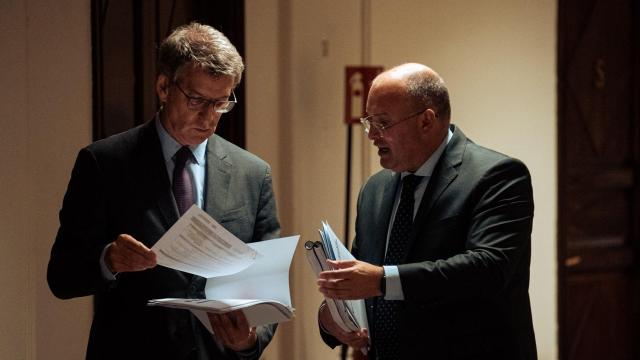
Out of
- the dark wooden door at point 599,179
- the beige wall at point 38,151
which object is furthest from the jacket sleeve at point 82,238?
the dark wooden door at point 599,179

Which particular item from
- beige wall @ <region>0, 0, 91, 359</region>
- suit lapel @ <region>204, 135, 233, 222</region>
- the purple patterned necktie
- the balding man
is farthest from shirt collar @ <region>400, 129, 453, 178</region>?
beige wall @ <region>0, 0, 91, 359</region>

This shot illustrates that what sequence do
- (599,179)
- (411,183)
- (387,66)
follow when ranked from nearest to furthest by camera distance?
(411,183), (387,66), (599,179)

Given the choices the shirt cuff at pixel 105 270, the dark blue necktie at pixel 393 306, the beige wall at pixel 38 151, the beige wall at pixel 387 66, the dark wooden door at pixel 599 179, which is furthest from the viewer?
the dark wooden door at pixel 599 179

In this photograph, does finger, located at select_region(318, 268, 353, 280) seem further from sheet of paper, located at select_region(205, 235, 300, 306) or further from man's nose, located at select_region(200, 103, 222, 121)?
man's nose, located at select_region(200, 103, 222, 121)

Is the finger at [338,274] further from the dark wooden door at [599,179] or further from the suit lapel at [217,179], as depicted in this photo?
the dark wooden door at [599,179]

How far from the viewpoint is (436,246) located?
7.27ft

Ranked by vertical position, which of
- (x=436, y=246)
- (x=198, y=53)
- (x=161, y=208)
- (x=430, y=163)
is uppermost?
(x=198, y=53)

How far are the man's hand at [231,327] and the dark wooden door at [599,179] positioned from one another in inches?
145

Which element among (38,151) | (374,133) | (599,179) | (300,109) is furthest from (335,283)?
(599,179)

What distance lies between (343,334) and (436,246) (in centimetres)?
37

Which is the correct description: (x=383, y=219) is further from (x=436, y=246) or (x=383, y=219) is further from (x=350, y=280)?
(x=350, y=280)

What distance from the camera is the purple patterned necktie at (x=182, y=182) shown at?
2219 millimetres

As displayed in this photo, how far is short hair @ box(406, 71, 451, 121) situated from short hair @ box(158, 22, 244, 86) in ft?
1.60

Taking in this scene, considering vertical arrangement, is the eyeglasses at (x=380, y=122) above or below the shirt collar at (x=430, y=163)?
above
